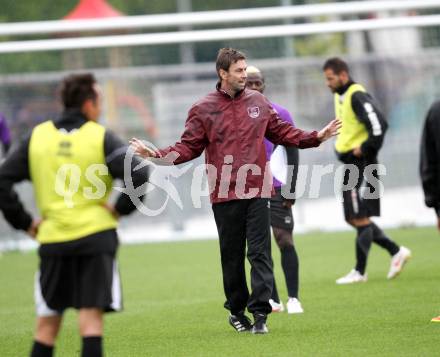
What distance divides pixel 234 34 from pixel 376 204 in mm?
3259

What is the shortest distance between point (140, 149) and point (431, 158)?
204 centimetres

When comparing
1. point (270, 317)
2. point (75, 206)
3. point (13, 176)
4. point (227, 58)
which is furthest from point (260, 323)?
point (13, 176)

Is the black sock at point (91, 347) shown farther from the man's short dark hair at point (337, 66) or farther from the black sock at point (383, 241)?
the black sock at point (383, 241)

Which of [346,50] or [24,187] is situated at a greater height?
[346,50]

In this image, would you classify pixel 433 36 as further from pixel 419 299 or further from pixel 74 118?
pixel 74 118

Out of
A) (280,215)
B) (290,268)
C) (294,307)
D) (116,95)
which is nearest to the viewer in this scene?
(294,307)

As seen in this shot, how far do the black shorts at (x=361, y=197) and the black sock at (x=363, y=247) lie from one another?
20cm

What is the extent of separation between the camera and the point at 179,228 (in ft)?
63.9

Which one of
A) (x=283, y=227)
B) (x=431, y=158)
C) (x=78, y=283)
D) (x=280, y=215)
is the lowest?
(x=283, y=227)

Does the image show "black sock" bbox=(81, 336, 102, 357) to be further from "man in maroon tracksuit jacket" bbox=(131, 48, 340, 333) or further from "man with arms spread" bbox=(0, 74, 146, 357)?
"man in maroon tracksuit jacket" bbox=(131, 48, 340, 333)

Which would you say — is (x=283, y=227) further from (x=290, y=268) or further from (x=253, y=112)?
(x=253, y=112)

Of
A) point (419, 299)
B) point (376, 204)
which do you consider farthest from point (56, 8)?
point (419, 299)

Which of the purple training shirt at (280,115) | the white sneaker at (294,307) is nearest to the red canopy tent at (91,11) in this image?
the purple training shirt at (280,115)

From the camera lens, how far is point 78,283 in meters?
5.91
